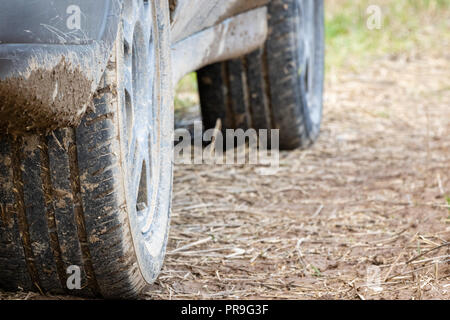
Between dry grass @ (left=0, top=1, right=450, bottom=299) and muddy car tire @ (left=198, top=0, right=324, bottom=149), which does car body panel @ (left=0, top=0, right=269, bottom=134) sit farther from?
muddy car tire @ (left=198, top=0, right=324, bottom=149)

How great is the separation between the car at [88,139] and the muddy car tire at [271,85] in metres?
0.91

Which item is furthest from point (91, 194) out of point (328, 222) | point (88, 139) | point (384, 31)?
point (384, 31)

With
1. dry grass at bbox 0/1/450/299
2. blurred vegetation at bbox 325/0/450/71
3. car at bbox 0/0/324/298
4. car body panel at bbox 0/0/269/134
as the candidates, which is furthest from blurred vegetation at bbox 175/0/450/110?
car body panel at bbox 0/0/269/134

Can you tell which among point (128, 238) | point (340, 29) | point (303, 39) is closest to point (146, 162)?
point (128, 238)

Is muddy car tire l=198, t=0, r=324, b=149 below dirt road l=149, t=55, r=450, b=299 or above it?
above

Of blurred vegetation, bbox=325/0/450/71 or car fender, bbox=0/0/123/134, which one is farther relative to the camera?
blurred vegetation, bbox=325/0/450/71

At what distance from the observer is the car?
3.73ft

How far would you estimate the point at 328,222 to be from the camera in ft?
7.89

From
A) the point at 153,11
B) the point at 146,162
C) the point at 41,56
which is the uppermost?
the point at 153,11

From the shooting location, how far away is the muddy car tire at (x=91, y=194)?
1364mm

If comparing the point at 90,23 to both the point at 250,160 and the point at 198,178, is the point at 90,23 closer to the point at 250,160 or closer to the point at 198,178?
the point at 198,178

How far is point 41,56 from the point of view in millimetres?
1096

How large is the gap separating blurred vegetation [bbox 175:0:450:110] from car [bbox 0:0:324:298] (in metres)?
3.74

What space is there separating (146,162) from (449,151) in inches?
79.0
